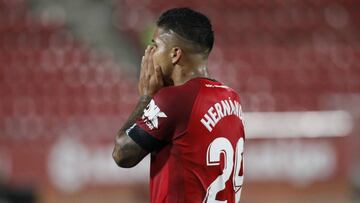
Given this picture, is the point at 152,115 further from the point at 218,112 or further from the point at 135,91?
the point at 135,91

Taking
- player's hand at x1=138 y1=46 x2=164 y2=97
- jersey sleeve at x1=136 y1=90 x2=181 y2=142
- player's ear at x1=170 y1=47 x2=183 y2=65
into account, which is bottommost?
jersey sleeve at x1=136 y1=90 x2=181 y2=142

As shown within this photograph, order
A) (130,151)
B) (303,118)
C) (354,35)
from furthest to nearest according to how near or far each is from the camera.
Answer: (354,35)
(303,118)
(130,151)

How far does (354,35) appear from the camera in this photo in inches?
341

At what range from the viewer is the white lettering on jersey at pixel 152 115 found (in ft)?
9.43

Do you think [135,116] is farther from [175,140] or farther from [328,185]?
[328,185]

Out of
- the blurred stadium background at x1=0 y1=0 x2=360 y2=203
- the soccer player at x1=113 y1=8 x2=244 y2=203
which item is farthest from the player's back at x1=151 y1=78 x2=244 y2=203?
the blurred stadium background at x1=0 y1=0 x2=360 y2=203

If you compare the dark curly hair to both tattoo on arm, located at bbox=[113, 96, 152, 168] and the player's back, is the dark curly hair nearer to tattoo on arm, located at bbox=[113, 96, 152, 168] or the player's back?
the player's back

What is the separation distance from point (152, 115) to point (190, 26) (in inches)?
14.2

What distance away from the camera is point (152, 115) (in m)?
2.89

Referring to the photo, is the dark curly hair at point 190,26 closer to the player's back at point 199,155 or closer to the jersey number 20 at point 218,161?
the player's back at point 199,155

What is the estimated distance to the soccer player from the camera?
9.45 ft

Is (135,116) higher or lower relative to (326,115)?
lower

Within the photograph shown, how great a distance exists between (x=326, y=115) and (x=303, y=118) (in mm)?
228

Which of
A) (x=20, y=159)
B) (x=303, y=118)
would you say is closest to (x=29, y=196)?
(x=20, y=159)
